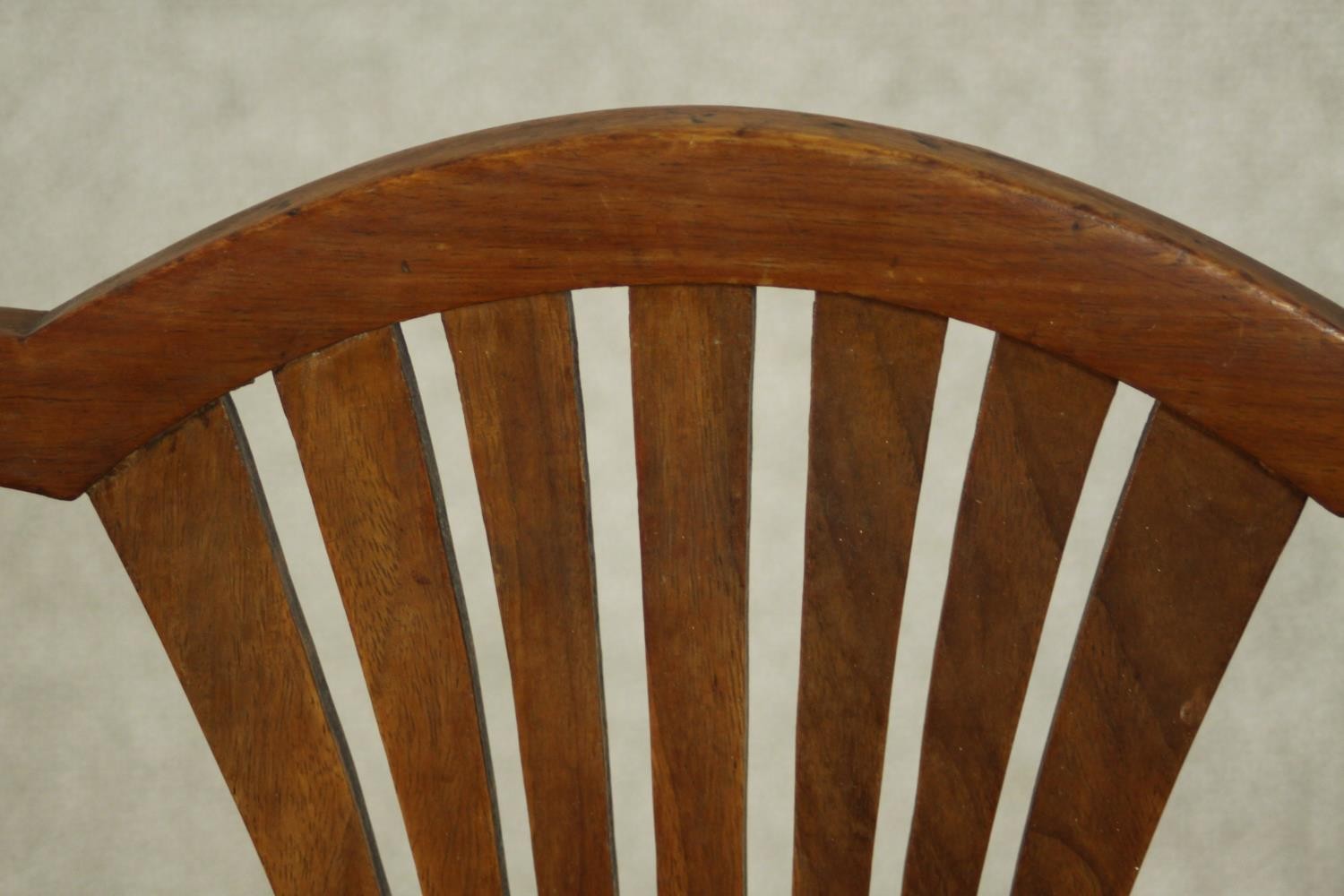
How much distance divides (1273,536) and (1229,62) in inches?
24.9

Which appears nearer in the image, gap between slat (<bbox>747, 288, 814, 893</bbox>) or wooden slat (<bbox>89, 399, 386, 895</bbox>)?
wooden slat (<bbox>89, 399, 386, 895</bbox>)

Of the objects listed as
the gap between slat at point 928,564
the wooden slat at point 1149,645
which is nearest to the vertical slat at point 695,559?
the wooden slat at point 1149,645

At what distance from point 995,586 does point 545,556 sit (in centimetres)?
15

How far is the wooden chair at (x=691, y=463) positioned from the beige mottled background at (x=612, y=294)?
58 centimetres

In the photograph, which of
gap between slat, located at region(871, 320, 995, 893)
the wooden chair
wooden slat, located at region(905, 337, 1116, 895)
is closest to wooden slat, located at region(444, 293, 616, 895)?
the wooden chair

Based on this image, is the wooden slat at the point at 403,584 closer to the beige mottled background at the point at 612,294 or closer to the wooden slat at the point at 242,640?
the wooden slat at the point at 242,640

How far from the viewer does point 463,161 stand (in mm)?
454

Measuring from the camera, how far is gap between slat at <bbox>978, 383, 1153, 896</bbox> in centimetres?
113

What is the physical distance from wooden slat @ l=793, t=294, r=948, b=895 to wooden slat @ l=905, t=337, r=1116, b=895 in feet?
0.06

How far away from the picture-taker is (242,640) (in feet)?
1.84

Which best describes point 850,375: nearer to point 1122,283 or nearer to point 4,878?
point 1122,283

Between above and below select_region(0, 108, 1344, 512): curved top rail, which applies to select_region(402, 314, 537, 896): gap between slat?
above

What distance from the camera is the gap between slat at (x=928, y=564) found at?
1.13 metres

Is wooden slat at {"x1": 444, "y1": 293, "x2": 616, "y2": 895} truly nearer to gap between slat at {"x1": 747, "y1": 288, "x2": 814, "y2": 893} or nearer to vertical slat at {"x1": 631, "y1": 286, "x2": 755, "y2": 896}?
vertical slat at {"x1": 631, "y1": 286, "x2": 755, "y2": 896}
